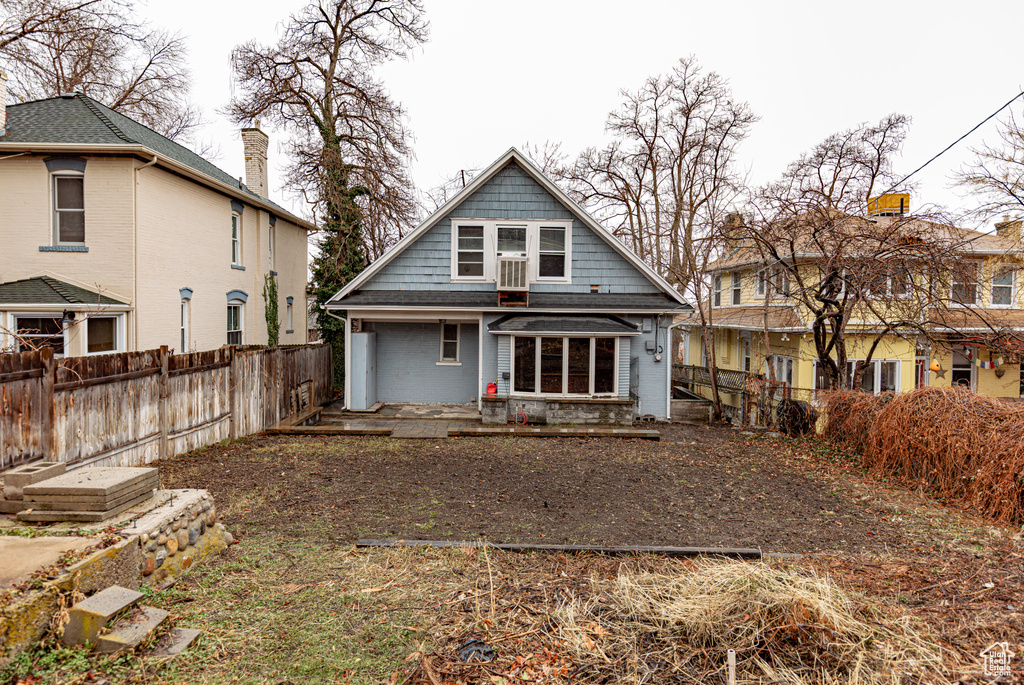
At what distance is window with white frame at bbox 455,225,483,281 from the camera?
51.3 ft

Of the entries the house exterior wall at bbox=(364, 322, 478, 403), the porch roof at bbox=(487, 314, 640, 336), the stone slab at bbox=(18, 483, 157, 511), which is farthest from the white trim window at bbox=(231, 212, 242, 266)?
the stone slab at bbox=(18, 483, 157, 511)

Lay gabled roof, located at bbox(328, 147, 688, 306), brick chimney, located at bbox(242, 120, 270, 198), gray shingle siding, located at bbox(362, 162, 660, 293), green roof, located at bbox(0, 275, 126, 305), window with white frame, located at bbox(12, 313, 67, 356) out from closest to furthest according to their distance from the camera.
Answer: green roof, located at bbox(0, 275, 126, 305), window with white frame, located at bbox(12, 313, 67, 356), gabled roof, located at bbox(328, 147, 688, 306), gray shingle siding, located at bbox(362, 162, 660, 293), brick chimney, located at bbox(242, 120, 270, 198)

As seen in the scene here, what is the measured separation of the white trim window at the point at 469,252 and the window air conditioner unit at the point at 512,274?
1.26 metres

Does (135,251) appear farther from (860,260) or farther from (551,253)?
(860,260)

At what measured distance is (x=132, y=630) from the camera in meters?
3.85

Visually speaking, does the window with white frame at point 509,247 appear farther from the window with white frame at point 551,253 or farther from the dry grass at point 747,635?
the dry grass at point 747,635

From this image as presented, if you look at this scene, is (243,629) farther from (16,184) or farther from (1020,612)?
(16,184)

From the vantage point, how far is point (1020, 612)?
4512 mm

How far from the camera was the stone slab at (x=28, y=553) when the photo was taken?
12.4 ft

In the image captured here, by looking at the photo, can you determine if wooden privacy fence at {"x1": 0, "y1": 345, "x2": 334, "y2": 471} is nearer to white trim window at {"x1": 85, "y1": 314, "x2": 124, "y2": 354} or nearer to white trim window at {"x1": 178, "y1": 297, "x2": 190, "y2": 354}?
white trim window at {"x1": 178, "y1": 297, "x2": 190, "y2": 354}

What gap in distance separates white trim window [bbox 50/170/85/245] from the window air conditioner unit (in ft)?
32.0

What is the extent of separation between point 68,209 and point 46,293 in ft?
6.90

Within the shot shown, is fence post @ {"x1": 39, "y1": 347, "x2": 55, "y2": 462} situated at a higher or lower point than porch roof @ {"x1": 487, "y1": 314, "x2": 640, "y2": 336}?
lower

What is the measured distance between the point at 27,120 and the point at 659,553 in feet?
55.1
